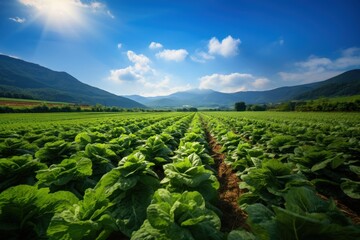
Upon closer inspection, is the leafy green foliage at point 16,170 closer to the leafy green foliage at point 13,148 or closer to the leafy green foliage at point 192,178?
the leafy green foliage at point 13,148

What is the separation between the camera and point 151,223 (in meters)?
1.99

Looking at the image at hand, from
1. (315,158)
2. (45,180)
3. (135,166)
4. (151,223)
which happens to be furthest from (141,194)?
(315,158)

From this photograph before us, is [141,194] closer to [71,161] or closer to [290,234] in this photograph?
[71,161]

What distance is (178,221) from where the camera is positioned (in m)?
2.13

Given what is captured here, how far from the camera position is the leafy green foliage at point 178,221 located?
6.46 feet

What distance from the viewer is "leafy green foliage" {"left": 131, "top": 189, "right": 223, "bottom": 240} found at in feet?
6.46

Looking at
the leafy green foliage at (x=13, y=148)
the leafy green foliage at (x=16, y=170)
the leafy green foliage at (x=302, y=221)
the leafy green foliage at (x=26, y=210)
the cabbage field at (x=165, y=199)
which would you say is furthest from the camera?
the leafy green foliage at (x=13, y=148)

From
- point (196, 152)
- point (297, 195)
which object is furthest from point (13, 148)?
point (297, 195)

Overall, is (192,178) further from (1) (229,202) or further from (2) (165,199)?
(1) (229,202)

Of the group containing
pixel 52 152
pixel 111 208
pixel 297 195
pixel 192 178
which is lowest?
pixel 111 208

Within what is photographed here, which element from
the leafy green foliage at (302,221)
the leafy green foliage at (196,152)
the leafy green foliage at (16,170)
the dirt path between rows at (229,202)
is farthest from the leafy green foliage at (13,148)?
the leafy green foliage at (302,221)

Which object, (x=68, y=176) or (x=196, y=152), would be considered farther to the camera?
(x=196, y=152)

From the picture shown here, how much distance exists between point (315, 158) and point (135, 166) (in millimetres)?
4674

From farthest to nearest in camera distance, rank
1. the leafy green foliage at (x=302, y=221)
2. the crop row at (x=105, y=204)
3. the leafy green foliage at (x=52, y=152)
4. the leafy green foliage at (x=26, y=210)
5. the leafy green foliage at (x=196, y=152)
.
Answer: the leafy green foliage at (x=52, y=152), the leafy green foliage at (x=196, y=152), the leafy green foliage at (x=26, y=210), the crop row at (x=105, y=204), the leafy green foliage at (x=302, y=221)
